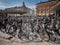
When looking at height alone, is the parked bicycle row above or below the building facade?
below

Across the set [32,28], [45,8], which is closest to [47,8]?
[45,8]

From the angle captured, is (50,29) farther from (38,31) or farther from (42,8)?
(42,8)

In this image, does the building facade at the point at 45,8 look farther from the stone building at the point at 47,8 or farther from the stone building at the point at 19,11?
the stone building at the point at 19,11

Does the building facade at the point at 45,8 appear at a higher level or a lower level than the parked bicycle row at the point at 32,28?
higher

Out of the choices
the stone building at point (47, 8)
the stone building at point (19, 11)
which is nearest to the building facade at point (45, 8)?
the stone building at point (47, 8)

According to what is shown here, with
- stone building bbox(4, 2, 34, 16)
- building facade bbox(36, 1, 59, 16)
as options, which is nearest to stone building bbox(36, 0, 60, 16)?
building facade bbox(36, 1, 59, 16)

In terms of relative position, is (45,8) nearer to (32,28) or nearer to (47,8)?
(47,8)

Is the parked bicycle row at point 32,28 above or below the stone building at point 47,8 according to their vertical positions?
below

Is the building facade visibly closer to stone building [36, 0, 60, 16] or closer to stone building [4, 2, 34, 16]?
stone building [36, 0, 60, 16]

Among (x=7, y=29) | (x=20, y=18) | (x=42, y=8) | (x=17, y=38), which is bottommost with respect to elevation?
(x=17, y=38)

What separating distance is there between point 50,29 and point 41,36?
16 cm

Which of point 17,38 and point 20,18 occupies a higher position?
point 20,18

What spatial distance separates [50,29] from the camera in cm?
174

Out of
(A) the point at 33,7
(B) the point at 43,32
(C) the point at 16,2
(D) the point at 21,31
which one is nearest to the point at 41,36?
(B) the point at 43,32
